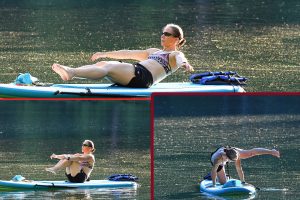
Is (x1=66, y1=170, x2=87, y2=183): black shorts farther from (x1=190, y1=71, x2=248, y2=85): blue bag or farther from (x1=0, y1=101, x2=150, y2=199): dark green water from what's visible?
A: (x1=190, y1=71, x2=248, y2=85): blue bag

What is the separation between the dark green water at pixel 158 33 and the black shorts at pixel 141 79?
187 centimetres

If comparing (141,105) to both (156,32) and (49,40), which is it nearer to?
(156,32)

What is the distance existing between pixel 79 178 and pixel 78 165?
20 cm

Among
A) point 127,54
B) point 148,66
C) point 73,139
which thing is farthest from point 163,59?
point 73,139

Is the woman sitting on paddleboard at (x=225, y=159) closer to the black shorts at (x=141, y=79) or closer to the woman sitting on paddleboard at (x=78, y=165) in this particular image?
the black shorts at (x=141, y=79)

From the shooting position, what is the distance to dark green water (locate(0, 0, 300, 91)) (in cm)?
982

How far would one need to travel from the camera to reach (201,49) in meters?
11.2

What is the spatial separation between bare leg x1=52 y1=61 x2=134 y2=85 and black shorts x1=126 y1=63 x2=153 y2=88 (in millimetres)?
22

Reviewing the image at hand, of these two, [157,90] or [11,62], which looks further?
[11,62]

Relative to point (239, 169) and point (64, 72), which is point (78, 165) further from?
point (239, 169)

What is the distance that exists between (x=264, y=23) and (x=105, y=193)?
25.5 feet

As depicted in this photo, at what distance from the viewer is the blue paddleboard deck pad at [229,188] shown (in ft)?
20.0

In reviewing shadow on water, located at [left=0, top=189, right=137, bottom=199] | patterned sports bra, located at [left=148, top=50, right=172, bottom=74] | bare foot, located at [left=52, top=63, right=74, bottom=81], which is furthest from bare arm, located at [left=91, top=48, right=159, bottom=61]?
shadow on water, located at [left=0, top=189, right=137, bottom=199]

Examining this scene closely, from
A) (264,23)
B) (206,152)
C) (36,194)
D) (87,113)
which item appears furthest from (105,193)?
(264,23)
